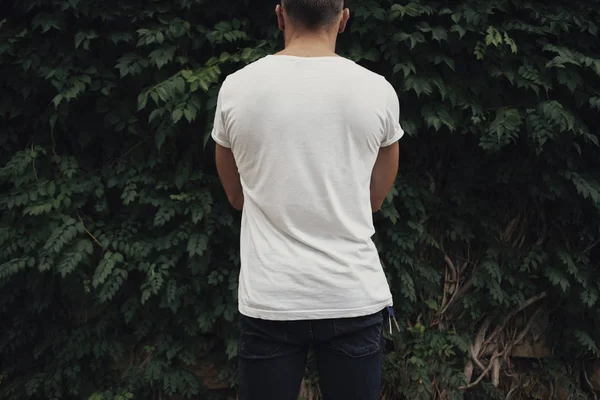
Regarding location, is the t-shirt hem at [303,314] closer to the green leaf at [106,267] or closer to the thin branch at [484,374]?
the green leaf at [106,267]

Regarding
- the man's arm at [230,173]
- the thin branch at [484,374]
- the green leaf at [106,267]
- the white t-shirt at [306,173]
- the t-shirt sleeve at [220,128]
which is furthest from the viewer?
the thin branch at [484,374]

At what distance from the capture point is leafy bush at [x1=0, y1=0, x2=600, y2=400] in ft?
11.4

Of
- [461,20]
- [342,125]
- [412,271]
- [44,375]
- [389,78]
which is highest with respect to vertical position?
[342,125]

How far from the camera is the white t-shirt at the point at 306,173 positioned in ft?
5.06

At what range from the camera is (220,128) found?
5.56 ft

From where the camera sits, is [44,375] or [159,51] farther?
[44,375]

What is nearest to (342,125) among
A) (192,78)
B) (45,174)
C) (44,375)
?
(192,78)

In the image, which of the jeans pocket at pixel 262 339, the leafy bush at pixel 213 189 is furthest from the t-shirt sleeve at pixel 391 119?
the leafy bush at pixel 213 189

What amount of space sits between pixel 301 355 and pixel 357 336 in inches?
6.4

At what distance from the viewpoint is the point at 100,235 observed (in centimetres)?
361

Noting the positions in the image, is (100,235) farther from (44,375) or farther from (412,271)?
(412,271)

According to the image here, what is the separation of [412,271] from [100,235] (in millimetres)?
1869

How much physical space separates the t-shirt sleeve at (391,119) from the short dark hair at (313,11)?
241 millimetres

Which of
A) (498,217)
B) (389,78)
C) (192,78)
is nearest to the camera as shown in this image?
(192,78)
